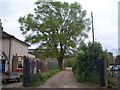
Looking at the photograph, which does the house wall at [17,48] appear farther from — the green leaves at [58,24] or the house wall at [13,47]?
the green leaves at [58,24]

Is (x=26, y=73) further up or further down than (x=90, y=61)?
further down

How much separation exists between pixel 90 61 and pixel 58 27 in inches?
1443

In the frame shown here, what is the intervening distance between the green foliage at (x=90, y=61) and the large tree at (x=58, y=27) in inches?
1384

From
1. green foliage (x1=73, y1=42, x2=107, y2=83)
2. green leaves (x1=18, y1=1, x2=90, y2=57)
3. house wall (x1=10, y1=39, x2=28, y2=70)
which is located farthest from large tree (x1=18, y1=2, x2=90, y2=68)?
green foliage (x1=73, y1=42, x2=107, y2=83)

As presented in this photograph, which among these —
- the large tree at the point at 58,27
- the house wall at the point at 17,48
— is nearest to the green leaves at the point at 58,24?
the large tree at the point at 58,27

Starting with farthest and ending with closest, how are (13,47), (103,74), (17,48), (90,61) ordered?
(17,48) → (13,47) → (90,61) → (103,74)

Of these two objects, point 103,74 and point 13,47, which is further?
point 13,47

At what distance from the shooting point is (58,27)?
5447 centimetres

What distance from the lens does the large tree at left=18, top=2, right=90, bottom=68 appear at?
55.4 m

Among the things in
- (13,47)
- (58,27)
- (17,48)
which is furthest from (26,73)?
(58,27)

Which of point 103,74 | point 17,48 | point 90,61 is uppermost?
point 17,48

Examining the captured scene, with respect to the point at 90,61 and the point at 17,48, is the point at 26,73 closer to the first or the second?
the point at 90,61

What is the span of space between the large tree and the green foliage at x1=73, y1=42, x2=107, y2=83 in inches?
1384

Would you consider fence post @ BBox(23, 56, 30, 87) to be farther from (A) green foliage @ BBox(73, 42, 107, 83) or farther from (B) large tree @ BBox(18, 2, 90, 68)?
(B) large tree @ BBox(18, 2, 90, 68)
